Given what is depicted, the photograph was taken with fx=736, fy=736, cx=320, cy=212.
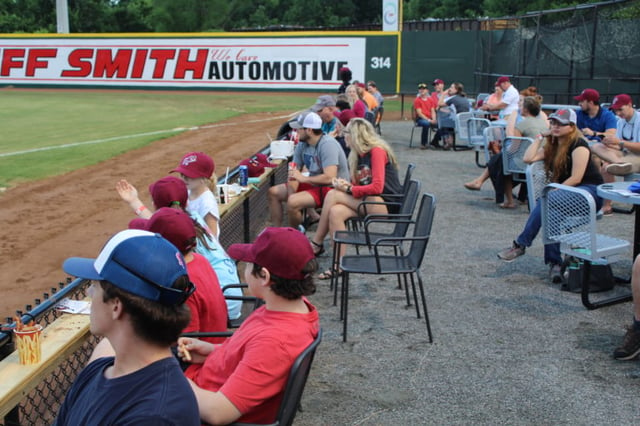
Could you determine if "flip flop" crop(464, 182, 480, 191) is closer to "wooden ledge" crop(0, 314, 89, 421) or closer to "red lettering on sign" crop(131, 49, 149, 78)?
"wooden ledge" crop(0, 314, 89, 421)

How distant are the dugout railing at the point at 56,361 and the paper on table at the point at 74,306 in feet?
0.12

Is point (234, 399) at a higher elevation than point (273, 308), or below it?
below

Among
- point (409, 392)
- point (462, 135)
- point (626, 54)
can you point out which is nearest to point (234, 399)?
point (409, 392)

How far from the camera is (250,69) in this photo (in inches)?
1189

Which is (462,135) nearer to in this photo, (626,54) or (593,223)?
(626,54)

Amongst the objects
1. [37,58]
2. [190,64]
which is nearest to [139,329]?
[190,64]

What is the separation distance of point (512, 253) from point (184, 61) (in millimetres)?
25883

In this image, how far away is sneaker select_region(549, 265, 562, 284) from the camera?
6746 millimetres

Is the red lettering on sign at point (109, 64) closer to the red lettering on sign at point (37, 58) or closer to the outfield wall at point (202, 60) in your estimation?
the outfield wall at point (202, 60)

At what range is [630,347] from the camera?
16.4ft

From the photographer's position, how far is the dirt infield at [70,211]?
777 cm

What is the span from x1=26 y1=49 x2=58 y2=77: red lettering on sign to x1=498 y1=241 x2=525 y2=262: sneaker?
96.5 ft

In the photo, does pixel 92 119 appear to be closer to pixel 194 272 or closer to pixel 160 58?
pixel 160 58

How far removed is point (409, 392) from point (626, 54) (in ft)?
42.7
